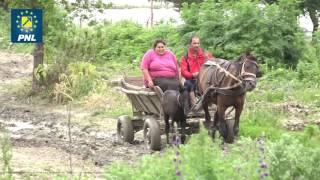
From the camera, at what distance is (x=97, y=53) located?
2236 cm

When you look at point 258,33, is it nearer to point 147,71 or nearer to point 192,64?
point 192,64

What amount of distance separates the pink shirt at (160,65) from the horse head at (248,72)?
1381mm

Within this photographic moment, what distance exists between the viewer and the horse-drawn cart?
1266cm

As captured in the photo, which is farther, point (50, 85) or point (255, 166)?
point (50, 85)

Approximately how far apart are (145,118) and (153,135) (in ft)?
3.53

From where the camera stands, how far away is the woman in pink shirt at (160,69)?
42.2 feet

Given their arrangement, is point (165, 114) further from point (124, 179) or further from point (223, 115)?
point (124, 179)

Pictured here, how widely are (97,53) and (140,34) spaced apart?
18.5 ft

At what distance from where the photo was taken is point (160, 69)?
13.0 meters

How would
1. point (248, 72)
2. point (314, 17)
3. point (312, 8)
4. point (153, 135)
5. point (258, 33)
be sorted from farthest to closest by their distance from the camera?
point (314, 17)
point (312, 8)
point (258, 33)
point (153, 135)
point (248, 72)

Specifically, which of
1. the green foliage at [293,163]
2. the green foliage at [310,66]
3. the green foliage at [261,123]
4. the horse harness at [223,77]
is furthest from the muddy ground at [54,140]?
the green foliage at [310,66]

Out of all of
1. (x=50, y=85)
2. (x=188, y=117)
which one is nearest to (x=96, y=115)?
(x=50, y=85)

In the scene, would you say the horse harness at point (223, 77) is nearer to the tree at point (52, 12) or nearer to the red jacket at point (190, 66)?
the red jacket at point (190, 66)

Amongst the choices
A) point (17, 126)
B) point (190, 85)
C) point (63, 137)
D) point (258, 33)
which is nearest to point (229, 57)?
point (258, 33)
